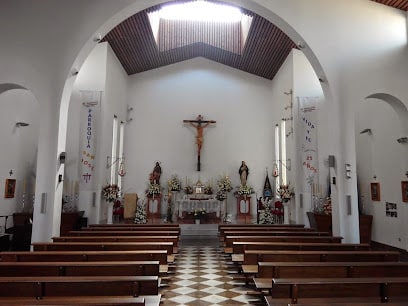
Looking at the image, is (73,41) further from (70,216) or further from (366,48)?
(366,48)

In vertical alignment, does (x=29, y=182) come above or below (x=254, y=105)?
below

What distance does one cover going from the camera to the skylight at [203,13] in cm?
1092

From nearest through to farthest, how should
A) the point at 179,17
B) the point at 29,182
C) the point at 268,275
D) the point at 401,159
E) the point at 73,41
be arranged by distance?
the point at 268,275 < the point at 73,41 < the point at 401,159 < the point at 29,182 < the point at 179,17

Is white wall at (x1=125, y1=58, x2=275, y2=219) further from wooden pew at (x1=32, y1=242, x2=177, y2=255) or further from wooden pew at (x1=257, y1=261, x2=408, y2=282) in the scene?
wooden pew at (x1=257, y1=261, x2=408, y2=282)

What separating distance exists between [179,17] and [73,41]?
18.9 ft

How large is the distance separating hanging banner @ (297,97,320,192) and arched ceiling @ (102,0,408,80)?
2.03 metres

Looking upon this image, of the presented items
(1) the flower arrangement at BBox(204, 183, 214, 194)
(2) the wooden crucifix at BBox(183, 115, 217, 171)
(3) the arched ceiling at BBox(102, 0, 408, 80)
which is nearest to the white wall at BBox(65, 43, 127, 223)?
(3) the arched ceiling at BBox(102, 0, 408, 80)

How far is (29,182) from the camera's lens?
8891 millimetres

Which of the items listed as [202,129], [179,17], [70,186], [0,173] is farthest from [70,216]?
[179,17]

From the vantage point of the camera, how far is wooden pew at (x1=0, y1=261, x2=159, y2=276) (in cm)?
334

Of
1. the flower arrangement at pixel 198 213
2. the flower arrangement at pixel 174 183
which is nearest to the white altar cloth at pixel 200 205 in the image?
the flower arrangement at pixel 198 213

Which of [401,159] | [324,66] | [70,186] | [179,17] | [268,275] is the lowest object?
[268,275]

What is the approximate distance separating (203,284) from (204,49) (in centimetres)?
921

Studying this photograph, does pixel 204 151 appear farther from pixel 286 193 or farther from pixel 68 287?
pixel 68 287
